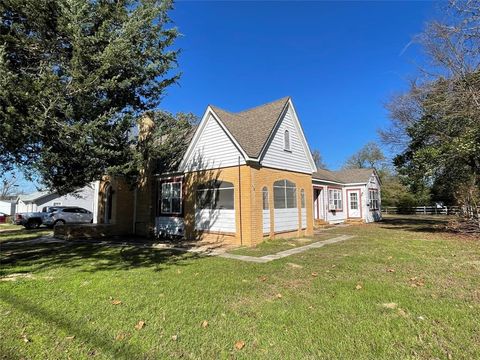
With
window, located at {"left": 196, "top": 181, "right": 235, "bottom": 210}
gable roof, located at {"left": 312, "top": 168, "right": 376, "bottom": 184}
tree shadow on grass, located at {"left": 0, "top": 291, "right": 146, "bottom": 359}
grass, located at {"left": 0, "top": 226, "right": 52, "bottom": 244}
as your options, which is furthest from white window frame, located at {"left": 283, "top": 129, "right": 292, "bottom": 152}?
grass, located at {"left": 0, "top": 226, "right": 52, "bottom": 244}

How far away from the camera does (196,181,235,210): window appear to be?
13.3 m

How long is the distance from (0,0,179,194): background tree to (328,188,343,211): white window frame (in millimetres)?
18474

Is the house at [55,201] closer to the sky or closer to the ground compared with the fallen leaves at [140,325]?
closer to the sky

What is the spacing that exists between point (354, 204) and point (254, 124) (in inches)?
627

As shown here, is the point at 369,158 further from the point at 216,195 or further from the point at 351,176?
the point at 216,195

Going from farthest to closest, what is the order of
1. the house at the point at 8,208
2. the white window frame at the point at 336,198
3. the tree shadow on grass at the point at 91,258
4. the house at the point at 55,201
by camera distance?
the house at the point at 8,208 < the house at the point at 55,201 < the white window frame at the point at 336,198 < the tree shadow on grass at the point at 91,258

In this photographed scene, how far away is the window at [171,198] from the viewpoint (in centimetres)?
1576

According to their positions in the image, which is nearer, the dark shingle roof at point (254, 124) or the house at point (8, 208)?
the dark shingle roof at point (254, 124)

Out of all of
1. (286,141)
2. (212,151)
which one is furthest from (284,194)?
(212,151)

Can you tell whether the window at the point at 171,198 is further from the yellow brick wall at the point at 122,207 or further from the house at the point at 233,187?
the yellow brick wall at the point at 122,207

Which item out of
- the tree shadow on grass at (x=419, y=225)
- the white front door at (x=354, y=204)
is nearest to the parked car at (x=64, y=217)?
the white front door at (x=354, y=204)

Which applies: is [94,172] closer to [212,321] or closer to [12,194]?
[212,321]

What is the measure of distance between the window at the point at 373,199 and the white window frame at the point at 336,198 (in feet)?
9.84

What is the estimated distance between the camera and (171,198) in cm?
1619
